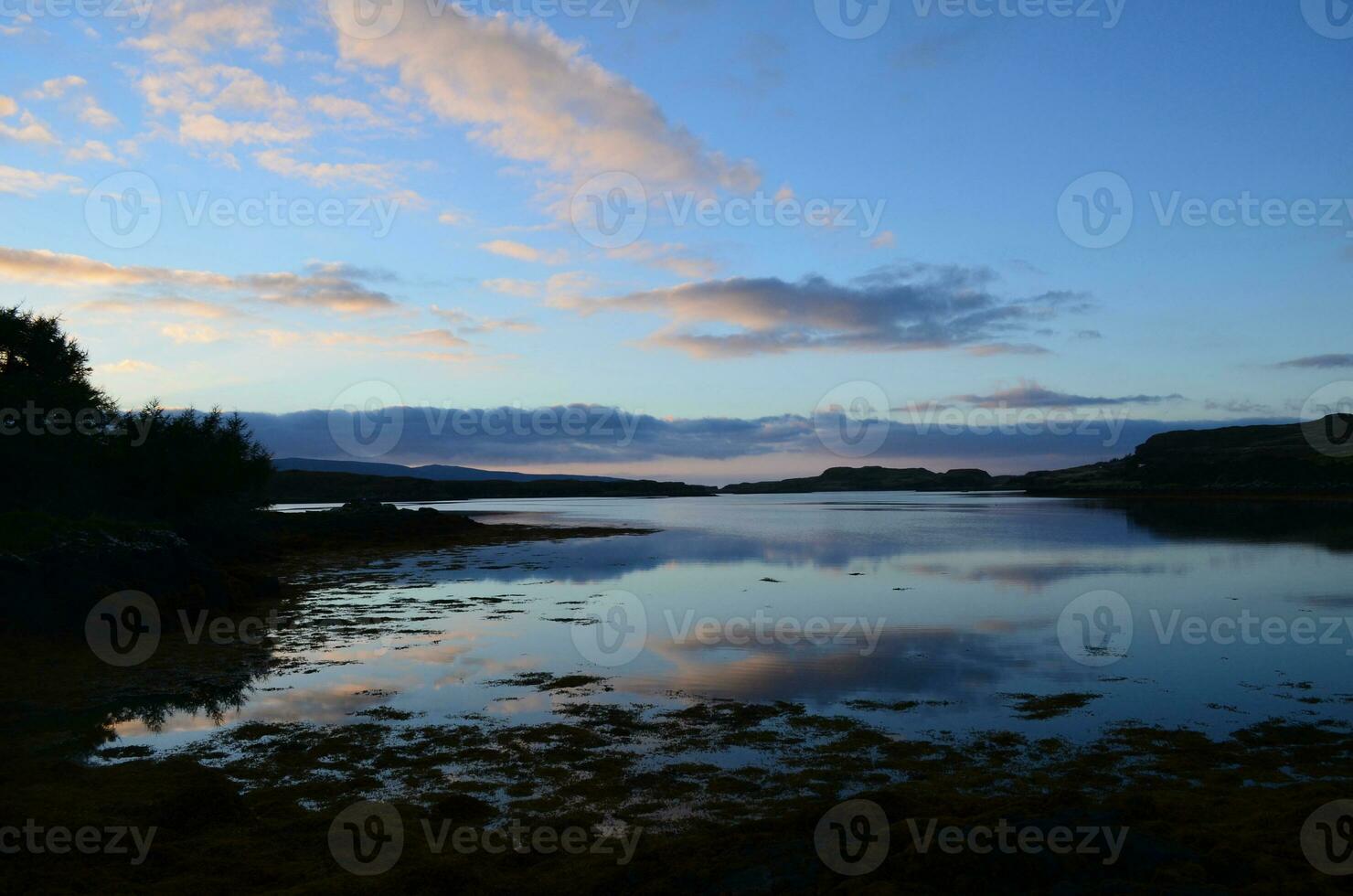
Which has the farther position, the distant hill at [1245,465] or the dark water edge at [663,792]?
the distant hill at [1245,465]

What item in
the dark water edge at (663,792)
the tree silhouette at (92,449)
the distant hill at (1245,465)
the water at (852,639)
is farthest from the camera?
the distant hill at (1245,465)

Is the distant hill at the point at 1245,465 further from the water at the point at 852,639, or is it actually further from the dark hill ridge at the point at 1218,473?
the water at the point at 852,639

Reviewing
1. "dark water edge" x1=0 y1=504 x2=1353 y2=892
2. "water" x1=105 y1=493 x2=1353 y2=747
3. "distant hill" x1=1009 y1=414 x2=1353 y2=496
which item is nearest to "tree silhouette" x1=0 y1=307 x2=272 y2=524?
"water" x1=105 y1=493 x2=1353 y2=747

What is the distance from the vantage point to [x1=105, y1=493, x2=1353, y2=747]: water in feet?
49.3

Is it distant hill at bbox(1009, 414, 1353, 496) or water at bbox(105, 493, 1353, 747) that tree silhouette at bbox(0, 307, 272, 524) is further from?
distant hill at bbox(1009, 414, 1353, 496)

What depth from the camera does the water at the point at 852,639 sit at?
15.0 metres

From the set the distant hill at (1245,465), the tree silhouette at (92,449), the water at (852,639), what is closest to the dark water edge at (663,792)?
the water at (852,639)

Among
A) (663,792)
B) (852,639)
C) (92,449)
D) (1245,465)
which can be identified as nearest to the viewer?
(663,792)

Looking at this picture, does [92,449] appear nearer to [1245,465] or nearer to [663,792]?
[663,792]

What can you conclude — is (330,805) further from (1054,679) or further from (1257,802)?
(1054,679)

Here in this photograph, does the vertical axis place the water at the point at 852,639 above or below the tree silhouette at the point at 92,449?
below

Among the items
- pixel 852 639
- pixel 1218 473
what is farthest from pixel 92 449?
pixel 1218 473

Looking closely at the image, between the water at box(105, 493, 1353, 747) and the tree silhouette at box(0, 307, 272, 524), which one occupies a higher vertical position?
the tree silhouette at box(0, 307, 272, 524)

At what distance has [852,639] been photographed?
21703 millimetres
